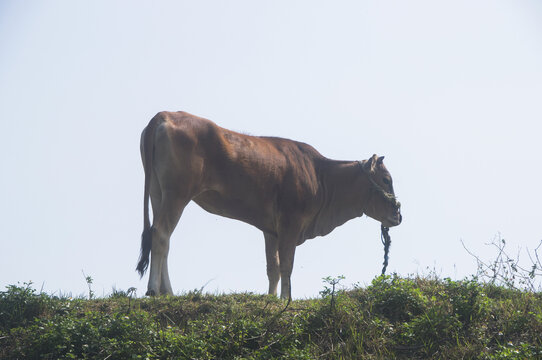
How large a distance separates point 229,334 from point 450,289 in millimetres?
3065

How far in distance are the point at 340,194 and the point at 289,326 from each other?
5.43 metres

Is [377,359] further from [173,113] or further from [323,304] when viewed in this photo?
[173,113]

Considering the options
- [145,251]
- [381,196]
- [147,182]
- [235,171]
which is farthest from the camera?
[381,196]

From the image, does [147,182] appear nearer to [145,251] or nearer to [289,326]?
[145,251]

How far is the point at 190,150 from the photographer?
34.8 feet

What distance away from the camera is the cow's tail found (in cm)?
1009

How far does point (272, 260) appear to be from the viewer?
40.1ft

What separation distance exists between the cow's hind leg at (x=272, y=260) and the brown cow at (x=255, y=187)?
2 centimetres

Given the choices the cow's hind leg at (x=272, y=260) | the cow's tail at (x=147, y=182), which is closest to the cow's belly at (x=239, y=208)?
the cow's hind leg at (x=272, y=260)

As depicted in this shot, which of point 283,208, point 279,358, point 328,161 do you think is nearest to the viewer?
point 279,358

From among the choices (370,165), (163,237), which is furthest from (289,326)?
(370,165)

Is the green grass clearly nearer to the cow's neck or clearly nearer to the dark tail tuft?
the dark tail tuft

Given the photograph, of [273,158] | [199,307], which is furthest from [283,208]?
[199,307]

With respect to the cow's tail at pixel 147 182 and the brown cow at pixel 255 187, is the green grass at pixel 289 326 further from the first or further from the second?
the brown cow at pixel 255 187
